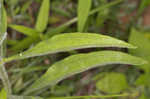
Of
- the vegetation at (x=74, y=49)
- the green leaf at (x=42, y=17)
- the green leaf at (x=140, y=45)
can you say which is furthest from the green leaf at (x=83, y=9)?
the green leaf at (x=140, y=45)

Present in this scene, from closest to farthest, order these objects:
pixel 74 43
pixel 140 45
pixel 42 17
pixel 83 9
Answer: pixel 74 43
pixel 83 9
pixel 42 17
pixel 140 45

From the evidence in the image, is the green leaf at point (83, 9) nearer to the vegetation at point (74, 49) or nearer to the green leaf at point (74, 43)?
the vegetation at point (74, 49)

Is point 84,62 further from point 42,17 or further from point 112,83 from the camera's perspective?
point 112,83

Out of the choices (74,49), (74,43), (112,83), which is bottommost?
(112,83)

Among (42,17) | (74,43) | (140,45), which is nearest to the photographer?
(74,43)

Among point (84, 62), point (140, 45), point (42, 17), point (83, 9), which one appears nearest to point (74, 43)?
point (84, 62)

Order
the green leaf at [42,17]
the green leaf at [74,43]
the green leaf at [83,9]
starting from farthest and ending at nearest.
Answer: the green leaf at [42,17]
the green leaf at [83,9]
the green leaf at [74,43]

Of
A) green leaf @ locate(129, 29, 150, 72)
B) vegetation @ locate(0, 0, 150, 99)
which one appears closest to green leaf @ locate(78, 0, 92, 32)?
vegetation @ locate(0, 0, 150, 99)
